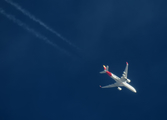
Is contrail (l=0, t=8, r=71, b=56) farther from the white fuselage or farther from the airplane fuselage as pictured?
the white fuselage

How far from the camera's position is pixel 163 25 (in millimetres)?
114875

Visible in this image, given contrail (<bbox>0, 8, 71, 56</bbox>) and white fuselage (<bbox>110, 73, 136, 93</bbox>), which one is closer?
white fuselage (<bbox>110, 73, 136, 93</bbox>)

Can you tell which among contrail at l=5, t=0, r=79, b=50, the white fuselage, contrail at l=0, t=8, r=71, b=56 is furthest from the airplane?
contrail at l=0, t=8, r=71, b=56

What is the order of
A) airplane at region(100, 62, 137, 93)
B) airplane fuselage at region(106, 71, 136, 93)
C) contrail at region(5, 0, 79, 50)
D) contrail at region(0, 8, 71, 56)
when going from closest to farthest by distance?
airplane at region(100, 62, 137, 93), airplane fuselage at region(106, 71, 136, 93), contrail at region(0, 8, 71, 56), contrail at region(5, 0, 79, 50)

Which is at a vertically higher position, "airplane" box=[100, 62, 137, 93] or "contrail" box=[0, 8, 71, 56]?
"contrail" box=[0, 8, 71, 56]

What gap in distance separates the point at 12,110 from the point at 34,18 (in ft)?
177

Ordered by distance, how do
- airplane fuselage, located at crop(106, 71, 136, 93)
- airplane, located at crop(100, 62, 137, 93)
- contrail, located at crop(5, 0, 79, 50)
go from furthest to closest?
contrail, located at crop(5, 0, 79, 50) < airplane fuselage, located at crop(106, 71, 136, 93) < airplane, located at crop(100, 62, 137, 93)

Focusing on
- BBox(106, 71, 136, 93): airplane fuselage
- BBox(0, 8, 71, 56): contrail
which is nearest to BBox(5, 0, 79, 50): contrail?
BBox(0, 8, 71, 56): contrail

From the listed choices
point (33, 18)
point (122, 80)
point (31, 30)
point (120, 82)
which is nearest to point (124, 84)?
point (120, 82)

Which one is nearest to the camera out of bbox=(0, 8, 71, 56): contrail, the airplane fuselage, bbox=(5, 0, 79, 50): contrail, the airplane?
the airplane

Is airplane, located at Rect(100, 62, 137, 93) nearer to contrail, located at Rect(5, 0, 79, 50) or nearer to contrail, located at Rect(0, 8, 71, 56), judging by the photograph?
contrail, located at Rect(5, 0, 79, 50)

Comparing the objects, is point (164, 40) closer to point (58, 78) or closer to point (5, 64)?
point (58, 78)

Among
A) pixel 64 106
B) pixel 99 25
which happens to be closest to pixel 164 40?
pixel 99 25

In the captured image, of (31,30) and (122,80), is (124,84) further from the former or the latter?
(31,30)
